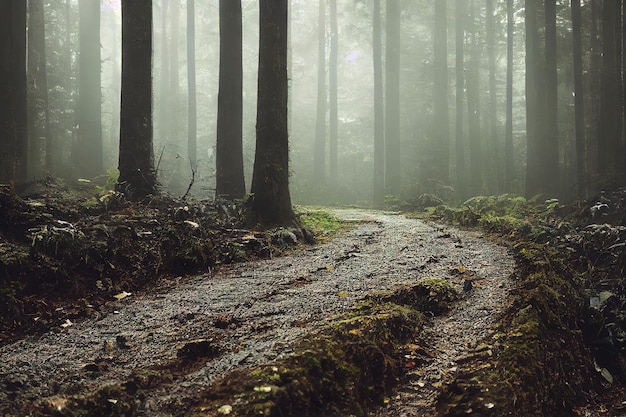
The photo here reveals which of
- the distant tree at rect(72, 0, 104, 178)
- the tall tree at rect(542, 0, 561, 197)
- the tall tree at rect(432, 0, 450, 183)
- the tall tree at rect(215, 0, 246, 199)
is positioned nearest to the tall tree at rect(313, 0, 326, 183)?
the tall tree at rect(432, 0, 450, 183)

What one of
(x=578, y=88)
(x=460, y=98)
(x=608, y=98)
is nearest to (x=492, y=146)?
(x=460, y=98)

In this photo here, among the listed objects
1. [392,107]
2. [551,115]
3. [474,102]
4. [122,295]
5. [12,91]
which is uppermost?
[474,102]

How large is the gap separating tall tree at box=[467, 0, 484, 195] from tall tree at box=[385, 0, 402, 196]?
5362 mm

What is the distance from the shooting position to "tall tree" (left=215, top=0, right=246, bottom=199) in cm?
1060

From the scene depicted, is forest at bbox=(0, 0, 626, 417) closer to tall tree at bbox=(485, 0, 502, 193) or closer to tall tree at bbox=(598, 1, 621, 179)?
tall tree at bbox=(598, 1, 621, 179)

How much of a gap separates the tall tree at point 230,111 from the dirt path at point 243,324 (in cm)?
433

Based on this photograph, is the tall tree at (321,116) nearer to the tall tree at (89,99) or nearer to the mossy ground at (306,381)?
the tall tree at (89,99)

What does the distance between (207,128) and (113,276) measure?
108 ft

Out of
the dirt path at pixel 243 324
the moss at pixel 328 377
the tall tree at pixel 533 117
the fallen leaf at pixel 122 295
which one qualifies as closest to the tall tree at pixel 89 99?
the dirt path at pixel 243 324

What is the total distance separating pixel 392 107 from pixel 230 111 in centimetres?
1424

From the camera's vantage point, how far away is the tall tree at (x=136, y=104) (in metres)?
8.38

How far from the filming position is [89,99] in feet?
64.1

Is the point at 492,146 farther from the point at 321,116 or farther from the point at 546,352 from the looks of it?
the point at 546,352

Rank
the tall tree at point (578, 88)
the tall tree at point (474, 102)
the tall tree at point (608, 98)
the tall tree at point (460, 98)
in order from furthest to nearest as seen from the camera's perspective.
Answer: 1. the tall tree at point (474, 102)
2. the tall tree at point (460, 98)
3. the tall tree at point (578, 88)
4. the tall tree at point (608, 98)
